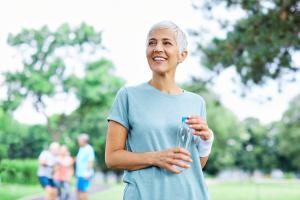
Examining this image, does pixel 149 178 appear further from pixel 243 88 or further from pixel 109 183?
pixel 109 183

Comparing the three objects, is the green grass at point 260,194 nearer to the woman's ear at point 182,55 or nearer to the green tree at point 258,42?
the green tree at point 258,42

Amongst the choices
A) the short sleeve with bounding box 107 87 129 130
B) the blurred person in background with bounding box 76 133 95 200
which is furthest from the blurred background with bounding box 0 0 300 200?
the short sleeve with bounding box 107 87 129 130

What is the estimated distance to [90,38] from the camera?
5.89 metres

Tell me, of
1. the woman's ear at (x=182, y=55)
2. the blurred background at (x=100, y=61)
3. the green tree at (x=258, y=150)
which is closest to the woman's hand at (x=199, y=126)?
the woman's ear at (x=182, y=55)

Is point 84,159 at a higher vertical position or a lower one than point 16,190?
higher

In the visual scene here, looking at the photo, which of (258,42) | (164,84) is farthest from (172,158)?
(258,42)

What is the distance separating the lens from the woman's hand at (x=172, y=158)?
811 mm

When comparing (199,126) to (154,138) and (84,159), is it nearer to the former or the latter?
(154,138)

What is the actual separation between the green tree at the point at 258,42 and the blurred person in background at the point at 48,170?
147cm

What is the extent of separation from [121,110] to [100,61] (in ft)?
16.9

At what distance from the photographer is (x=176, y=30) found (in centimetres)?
88

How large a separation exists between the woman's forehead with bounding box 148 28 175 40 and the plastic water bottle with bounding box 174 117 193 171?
0.43 ft

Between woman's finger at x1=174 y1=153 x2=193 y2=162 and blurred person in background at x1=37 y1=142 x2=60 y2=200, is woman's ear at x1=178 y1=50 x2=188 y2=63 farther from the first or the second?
blurred person in background at x1=37 y1=142 x2=60 y2=200

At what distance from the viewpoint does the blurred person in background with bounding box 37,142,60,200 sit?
4297 millimetres
